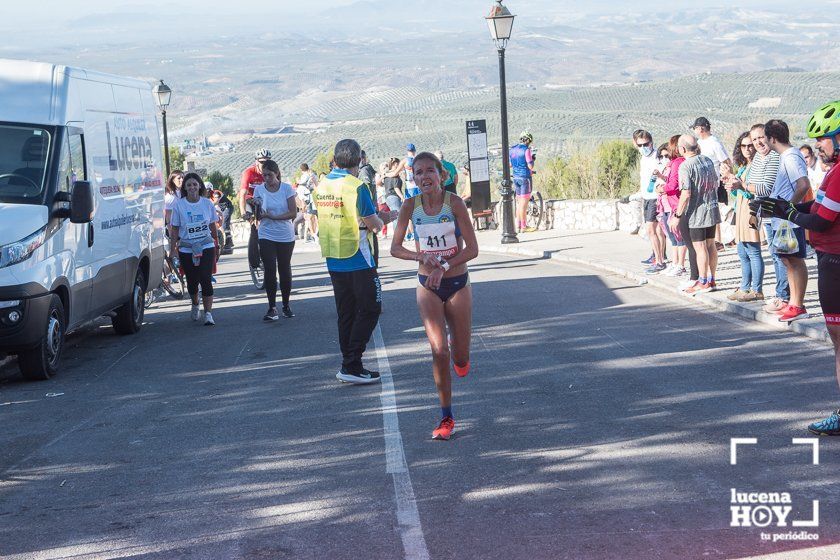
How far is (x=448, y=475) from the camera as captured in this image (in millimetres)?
6867

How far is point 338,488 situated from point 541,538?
1.49m

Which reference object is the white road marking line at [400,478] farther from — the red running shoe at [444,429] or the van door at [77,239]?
the van door at [77,239]

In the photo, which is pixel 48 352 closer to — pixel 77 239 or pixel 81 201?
pixel 77 239

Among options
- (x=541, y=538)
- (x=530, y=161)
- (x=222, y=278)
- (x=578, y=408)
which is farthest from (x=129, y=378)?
(x=530, y=161)

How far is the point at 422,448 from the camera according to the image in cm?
757

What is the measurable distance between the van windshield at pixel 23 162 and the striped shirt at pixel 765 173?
7.01 meters

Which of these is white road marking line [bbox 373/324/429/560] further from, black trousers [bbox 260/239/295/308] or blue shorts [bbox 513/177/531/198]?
blue shorts [bbox 513/177/531/198]

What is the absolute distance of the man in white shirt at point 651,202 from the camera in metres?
16.6

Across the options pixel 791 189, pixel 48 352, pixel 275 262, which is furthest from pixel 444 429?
pixel 275 262

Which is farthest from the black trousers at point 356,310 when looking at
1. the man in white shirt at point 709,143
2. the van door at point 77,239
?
the man in white shirt at point 709,143

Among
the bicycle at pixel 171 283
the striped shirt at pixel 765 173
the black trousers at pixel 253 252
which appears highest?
the striped shirt at pixel 765 173

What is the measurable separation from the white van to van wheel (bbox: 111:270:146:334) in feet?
0.04

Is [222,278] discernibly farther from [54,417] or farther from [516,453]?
[516,453]

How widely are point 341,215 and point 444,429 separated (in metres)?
2.87
